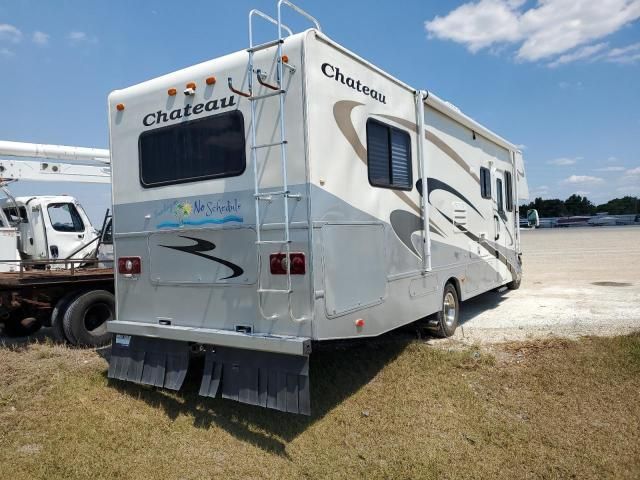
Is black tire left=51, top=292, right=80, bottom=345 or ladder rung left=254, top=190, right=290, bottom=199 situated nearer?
ladder rung left=254, top=190, right=290, bottom=199

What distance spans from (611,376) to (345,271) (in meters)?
2.94

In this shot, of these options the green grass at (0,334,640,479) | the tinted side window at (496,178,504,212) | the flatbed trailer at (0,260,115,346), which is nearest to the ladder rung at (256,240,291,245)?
the green grass at (0,334,640,479)

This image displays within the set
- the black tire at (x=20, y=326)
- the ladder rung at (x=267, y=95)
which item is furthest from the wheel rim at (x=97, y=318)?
the ladder rung at (x=267, y=95)

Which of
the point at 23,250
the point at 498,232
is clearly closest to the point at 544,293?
the point at 498,232

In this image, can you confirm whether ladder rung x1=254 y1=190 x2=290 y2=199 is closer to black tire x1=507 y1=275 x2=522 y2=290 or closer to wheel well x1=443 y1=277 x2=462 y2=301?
wheel well x1=443 y1=277 x2=462 y2=301

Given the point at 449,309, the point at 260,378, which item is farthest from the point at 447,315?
the point at 260,378

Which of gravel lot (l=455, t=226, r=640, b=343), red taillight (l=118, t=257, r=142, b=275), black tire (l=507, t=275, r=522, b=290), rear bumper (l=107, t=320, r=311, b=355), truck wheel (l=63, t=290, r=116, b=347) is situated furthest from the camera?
black tire (l=507, t=275, r=522, b=290)

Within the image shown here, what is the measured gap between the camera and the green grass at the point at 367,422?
3883 mm

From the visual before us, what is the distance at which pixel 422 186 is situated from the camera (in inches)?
232

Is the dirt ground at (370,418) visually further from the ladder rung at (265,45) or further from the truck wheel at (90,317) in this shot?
the ladder rung at (265,45)

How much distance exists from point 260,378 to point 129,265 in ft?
6.39

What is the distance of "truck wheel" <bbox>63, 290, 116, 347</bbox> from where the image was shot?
7078mm

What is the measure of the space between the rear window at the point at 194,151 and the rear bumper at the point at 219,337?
136 centimetres

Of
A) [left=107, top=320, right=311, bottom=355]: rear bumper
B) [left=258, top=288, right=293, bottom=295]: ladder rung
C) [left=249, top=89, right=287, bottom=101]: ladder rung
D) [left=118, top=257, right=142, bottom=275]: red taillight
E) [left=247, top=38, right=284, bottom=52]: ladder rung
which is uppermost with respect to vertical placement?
[left=247, top=38, right=284, bottom=52]: ladder rung
